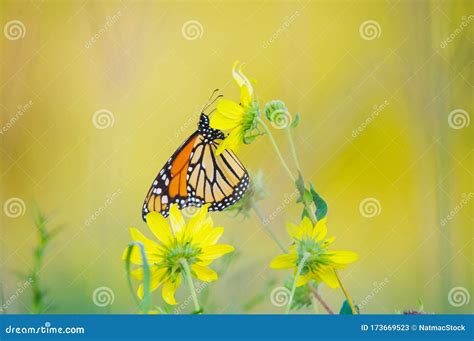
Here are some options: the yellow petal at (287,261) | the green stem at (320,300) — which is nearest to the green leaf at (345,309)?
the green stem at (320,300)

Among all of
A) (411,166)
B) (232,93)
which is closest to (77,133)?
(232,93)

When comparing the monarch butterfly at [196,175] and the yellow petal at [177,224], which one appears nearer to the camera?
the yellow petal at [177,224]

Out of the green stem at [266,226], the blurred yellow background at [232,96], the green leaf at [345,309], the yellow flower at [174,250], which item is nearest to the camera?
the yellow flower at [174,250]

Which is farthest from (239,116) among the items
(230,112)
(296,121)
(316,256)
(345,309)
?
(345,309)

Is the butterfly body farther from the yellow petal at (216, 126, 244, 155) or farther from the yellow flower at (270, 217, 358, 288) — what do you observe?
the yellow flower at (270, 217, 358, 288)

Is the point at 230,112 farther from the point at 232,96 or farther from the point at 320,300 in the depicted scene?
the point at 320,300

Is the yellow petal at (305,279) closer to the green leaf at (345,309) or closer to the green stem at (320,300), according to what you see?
the green stem at (320,300)

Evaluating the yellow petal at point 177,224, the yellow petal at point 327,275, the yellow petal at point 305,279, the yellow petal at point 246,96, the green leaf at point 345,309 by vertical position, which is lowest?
the green leaf at point 345,309
